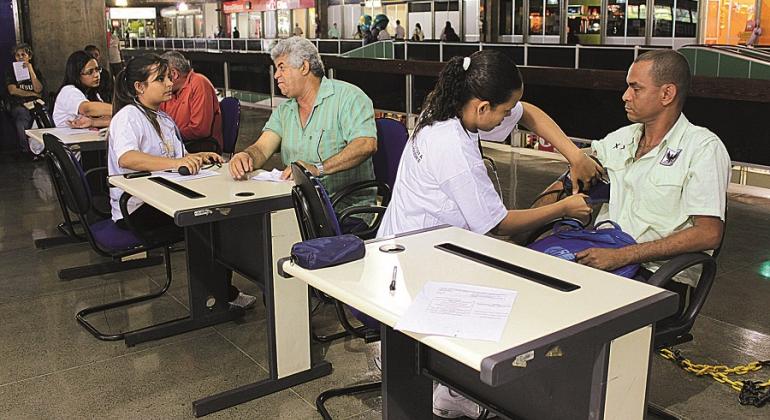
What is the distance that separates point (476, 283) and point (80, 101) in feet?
→ 15.0

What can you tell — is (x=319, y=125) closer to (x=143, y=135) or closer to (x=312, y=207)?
(x=143, y=135)

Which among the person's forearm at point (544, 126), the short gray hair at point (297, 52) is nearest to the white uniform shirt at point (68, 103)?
the short gray hair at point (297, 52)

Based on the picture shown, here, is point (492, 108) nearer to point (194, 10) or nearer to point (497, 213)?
point (497, 213)

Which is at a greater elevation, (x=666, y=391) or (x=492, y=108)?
(x=492, y=108)

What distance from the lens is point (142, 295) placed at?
421cm

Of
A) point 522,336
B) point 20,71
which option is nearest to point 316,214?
point 522,336

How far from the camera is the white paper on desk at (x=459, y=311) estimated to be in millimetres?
1658

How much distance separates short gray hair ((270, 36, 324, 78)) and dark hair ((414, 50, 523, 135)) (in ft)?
4.20

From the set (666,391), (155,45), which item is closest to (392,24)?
(155,45)

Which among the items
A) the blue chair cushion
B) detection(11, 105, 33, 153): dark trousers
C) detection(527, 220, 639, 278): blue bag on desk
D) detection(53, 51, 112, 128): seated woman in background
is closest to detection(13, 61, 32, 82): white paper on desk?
detection(11, 105, 33, 153): dark trousers

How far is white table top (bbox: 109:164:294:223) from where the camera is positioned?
2.90m

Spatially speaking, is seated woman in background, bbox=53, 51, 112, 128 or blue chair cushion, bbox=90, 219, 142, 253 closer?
blue chair cushion, bbox=90, 219, 142, 253

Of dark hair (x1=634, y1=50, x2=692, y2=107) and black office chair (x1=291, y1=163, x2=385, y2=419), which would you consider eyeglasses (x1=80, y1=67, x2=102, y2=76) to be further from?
dark hair (x1=634, y1=50, x2=692, y2=107)

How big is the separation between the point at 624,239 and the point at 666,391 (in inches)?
32.0
